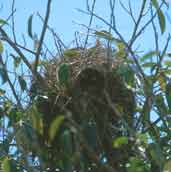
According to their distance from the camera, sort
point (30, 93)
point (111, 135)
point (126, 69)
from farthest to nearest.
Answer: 1. point (30, 93)
2. point (111, 135)
3. point (126, 69)

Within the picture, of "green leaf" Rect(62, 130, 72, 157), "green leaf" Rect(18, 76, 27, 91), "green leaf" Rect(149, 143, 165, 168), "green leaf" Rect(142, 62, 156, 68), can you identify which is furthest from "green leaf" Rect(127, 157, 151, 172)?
"green leaf" Rect(18, 76, 27, 91)

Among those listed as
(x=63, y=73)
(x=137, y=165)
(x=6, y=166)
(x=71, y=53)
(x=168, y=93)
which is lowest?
(x=137, y=165)

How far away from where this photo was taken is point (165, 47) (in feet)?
6.15

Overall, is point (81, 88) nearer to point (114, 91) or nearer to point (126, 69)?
point (114, 91)

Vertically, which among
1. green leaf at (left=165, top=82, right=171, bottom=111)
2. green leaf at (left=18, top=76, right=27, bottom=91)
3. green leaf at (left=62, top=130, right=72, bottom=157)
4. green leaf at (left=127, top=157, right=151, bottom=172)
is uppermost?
green leaf at (left=18, top=76, right=27, bottom=91)

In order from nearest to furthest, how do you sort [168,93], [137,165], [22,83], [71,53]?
[137,165]
[168,93]
[22,83]
[71,53]

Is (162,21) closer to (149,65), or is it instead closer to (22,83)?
(149,65)

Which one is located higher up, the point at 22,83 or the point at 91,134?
the point at 22,83

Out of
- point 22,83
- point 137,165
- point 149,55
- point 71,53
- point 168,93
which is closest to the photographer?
point 137,165

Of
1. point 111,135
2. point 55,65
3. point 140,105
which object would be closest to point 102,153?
point 111,135

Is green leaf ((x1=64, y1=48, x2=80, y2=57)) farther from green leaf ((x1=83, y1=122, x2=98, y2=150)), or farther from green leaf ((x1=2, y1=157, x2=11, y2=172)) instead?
green leaf ((x1=2, y1=157, x2=11, y2=172))

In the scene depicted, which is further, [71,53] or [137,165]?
[71,53]

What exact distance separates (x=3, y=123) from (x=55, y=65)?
12.3 inches

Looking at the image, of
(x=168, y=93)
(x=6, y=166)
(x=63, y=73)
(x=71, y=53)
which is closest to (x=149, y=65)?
(x=168, y=93)
